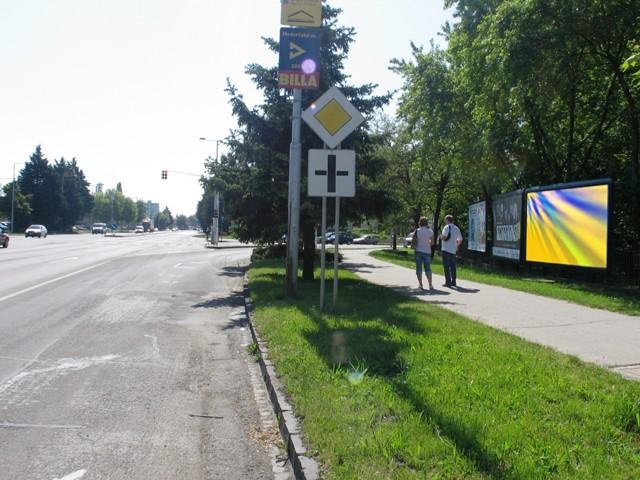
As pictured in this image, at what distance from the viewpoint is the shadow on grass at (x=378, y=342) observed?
3.84 meters

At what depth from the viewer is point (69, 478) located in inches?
145

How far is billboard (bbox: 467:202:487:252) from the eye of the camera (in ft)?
73.2

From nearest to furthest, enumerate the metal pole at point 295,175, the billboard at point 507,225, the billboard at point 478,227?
the metal pole at point 295,175
the billboard at point 507,225
the billboard at point 478,227

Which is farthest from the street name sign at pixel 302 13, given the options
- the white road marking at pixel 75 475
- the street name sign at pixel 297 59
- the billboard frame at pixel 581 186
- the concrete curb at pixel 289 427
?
the white road marking at pixel 75 475

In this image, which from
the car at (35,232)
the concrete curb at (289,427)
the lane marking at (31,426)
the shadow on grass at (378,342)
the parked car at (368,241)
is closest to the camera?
the concrete curb at (289,427)

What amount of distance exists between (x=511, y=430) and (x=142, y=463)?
259cm

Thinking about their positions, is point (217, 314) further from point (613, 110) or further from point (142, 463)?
point (613, 110)

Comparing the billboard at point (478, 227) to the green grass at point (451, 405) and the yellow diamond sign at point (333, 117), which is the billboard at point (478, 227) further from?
the green grass at point (451, 405)

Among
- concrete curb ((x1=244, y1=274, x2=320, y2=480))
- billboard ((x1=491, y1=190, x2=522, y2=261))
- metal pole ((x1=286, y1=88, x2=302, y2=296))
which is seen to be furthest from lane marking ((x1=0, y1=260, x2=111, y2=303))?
billboard ((x1=491, y1=190, x2=522, y2=261))

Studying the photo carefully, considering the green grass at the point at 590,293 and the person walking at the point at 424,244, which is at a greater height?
the person walking at the point at 424,244

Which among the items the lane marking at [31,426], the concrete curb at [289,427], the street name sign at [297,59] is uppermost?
the street name sign at [297,59]

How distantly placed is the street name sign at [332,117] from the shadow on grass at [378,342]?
282cm

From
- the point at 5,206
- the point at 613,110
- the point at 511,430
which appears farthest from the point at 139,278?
the point at 5,206

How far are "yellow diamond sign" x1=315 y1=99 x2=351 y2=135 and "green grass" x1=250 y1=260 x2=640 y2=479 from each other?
3.22 meters
